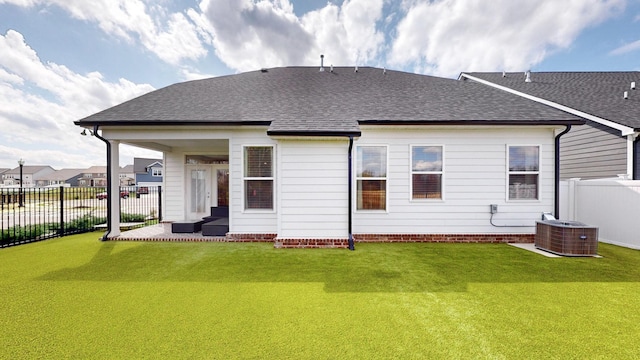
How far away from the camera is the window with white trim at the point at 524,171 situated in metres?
6.80

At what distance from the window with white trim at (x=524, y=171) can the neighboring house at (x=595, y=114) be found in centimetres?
302

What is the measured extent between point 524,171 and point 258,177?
7.49m

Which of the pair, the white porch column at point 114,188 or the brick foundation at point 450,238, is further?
the white porch column at point 114,188

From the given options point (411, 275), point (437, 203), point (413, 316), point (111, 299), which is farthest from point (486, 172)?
point (111, 299)

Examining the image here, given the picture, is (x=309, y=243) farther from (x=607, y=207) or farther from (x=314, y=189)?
(x=607, y=207)

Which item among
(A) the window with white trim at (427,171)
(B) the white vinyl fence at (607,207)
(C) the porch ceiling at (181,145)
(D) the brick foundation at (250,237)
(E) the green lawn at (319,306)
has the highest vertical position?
(C) the porch ceiling at (181,145)

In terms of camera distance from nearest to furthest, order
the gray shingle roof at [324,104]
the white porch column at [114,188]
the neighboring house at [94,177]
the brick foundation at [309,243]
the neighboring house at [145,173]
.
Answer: the brick foundation at [309,243]
the gray shingle roof at [324,104]
the white porch column at [114,188]
the neighboring house at [145,173]
the neighboring house at [94,177]

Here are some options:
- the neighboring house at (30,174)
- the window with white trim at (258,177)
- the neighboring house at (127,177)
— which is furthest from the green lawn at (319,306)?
the neighboring house at (30,174)

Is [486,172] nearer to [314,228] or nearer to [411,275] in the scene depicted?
[411,275]

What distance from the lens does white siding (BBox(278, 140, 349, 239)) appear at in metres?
6.19

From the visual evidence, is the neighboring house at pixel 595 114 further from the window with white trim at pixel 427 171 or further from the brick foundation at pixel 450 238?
the window with white trim at pixel 427 171

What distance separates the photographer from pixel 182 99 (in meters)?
8.07

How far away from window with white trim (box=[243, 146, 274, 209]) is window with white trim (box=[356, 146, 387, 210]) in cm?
249

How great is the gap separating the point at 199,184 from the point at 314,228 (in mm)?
5559
